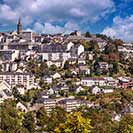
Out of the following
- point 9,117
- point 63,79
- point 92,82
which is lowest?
point 9,117

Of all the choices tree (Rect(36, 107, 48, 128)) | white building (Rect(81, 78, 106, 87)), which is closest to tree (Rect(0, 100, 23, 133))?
tree (Rect(36, 107, 48, 128))

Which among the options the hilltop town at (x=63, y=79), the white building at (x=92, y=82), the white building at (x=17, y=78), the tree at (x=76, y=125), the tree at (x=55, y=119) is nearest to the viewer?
the tree at (x=76, y=125)

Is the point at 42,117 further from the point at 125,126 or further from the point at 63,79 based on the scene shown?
the point at 63,79

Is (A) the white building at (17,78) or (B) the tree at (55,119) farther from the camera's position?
(A) the white building at (17,78)

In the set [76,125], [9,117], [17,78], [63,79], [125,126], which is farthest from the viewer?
[63,79]

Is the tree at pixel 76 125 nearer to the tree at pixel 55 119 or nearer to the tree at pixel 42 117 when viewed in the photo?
the tree at pixel 55 119

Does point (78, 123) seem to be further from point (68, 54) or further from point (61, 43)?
point (61, 43)

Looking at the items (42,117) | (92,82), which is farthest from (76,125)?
(92,82)

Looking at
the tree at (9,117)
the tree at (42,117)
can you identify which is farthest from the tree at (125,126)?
the tree at (9,117)

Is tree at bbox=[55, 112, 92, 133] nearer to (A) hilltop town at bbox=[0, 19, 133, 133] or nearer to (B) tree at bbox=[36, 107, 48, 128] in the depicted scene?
(A) hilltop town at bbox=[0, 19, 133, 133]
